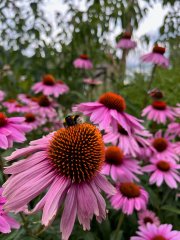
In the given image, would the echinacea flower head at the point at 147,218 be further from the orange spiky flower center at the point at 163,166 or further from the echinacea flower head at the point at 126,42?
the echinacea flower head at the point at 126,42

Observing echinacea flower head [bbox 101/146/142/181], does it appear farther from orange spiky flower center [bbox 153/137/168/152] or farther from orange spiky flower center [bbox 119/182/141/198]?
orange spiky flower center [bbox 153/137/168/152]

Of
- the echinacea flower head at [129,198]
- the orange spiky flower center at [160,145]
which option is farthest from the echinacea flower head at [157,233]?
the orange spiky flower center at [160,145]

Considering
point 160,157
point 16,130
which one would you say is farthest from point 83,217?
point 160,157

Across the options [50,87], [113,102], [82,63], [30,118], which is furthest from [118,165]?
[82,63]

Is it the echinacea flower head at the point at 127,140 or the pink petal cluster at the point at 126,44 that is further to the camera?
the pink petal cluster at the point at 126,44

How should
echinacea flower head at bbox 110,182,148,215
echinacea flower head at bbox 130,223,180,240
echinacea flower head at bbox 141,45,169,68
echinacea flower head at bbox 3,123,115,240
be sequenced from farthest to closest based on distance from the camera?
1. echinacea flower head at bbox 141,45,169,68
2. echinacea flower head at bbox 110,182,148,215
3. echinacea flower head at bbox 130,223,180,240
4. echinacea flower head at bbox 3,123,115,240

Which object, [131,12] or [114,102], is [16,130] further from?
[131,12]

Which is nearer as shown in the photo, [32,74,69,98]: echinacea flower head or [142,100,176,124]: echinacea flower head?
[142,100,176,124]: echinacea flower head

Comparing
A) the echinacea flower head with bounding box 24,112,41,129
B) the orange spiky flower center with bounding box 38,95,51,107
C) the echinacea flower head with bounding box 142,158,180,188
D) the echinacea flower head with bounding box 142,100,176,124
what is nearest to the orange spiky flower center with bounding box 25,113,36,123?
the echinacea flower head with bounding box 24,112,41,129
